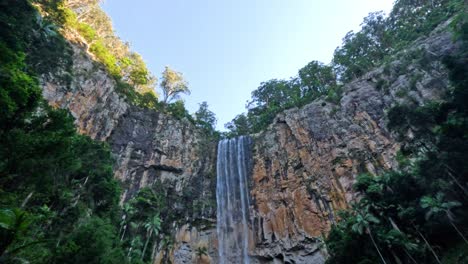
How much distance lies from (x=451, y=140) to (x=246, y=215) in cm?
2143

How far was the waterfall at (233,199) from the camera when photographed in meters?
29.6

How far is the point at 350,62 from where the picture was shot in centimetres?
4097

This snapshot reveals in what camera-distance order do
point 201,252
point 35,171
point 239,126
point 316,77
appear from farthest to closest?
1. point 239,126
2. point 316,77
3. point 201,252
4. point 35,171

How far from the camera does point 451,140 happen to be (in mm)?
16078

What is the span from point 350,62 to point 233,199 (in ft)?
87.0

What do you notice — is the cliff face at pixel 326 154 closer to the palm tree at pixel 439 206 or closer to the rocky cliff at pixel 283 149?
the rocky cliff at pixel 283 149

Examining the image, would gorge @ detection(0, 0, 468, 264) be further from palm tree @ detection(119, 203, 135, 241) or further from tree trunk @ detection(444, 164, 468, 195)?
palm tree @ detection(119, 203, 135, 241)

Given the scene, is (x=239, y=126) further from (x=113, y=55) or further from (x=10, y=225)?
(x=10, y=225)

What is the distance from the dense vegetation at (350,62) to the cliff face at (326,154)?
12.4 ft

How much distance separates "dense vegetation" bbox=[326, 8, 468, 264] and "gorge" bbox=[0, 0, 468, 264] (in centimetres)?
10

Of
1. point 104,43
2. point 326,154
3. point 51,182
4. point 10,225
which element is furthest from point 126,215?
point 104,43

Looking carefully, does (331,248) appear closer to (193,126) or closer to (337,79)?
(193,126)

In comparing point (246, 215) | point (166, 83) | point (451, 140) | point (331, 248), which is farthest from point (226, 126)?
point (451, 140)

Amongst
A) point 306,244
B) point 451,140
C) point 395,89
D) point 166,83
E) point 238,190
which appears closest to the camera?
point 451,140
